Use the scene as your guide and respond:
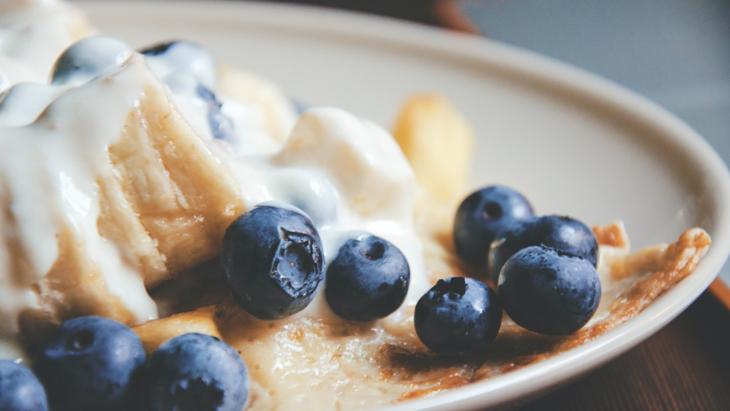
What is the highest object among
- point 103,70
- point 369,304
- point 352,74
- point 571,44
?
point 103,70

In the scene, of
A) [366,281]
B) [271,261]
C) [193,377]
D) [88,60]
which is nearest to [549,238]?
[366,281]

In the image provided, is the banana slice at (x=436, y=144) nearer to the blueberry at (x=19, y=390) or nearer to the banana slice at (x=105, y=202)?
the banana slice at (x=105, y=202)

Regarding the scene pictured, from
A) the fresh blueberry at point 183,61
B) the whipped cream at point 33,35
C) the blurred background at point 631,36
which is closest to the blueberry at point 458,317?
the fresh blueberry at point 183,61

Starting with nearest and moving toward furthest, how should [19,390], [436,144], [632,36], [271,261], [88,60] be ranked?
[19,390] < [271,261] < [88,60] < [436,144] < [632,36]

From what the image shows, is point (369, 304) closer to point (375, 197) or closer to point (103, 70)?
point (375, 197)

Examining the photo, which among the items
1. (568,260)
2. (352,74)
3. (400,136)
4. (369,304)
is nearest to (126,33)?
(352,74)

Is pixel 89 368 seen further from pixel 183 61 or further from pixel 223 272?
pixel 183 61

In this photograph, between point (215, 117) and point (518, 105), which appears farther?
point (518, 105)
